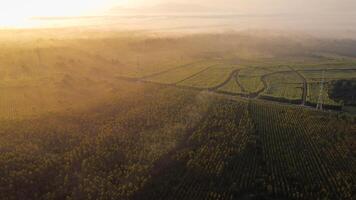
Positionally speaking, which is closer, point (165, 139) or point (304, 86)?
point (165, 139)

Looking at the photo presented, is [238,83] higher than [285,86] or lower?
higher

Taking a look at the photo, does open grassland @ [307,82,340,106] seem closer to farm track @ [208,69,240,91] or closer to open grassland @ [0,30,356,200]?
open grassland @ [0,30,356,200]

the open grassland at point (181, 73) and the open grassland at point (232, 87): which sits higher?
the open grassland at point (181, 73)

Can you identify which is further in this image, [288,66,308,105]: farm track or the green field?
the green field

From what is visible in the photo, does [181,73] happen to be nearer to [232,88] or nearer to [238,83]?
[238,83]

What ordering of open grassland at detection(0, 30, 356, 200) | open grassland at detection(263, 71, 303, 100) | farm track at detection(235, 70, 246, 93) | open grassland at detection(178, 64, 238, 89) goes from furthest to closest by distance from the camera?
open grassland at detection(178, 64, 238, 89)
farm track at detection(235, 70, 246, 93)
open grassland at detection(263, 71, 303, 100)
open grassland at detection(0, 30, 356, 200)

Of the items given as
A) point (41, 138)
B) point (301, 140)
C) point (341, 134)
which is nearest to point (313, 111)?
point (341, 134)

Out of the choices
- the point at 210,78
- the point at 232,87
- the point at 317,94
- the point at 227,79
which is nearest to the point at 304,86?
the point at 317,94

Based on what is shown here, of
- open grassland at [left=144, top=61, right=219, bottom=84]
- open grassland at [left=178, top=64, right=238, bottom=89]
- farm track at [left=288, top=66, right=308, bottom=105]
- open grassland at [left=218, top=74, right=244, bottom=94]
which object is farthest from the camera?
open grassland at [left=144, top=61, right=219, bottom=84]

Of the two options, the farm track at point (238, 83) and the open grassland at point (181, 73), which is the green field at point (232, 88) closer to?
the farm track at point (238, 83)

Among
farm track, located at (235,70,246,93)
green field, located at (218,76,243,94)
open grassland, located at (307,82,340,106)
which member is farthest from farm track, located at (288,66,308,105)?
green field, located at (218,76,243,94)

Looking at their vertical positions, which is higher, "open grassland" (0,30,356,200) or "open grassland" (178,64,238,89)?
"open grassland" (178,64,238,89)

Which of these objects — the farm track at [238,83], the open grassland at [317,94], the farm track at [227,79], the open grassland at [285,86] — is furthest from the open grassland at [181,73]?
the open grassland at [317,94]
